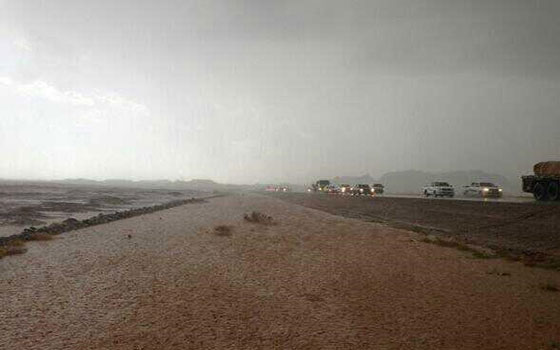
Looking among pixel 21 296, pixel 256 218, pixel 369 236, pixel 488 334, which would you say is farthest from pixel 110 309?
pixel 256 218

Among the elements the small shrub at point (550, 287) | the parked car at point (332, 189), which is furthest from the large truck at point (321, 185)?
the small shrub at point (550, 287)

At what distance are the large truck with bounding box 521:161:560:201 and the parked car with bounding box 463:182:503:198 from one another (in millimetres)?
16529

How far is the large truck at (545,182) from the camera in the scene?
109ft

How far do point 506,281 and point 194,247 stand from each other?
14.6 m

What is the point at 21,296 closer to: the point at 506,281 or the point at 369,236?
the point at 506,281

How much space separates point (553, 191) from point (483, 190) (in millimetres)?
20627

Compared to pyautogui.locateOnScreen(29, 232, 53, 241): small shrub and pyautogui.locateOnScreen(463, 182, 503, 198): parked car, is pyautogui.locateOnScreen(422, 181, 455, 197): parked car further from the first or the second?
pyautogui.locateOnScreen(29, 232, 53, 241): small shrub

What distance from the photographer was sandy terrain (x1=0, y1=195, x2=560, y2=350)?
8.73 m

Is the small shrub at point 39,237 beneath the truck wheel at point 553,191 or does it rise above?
beneath

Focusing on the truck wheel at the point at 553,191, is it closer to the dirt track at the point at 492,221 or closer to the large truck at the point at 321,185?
the dirt track at the point at 492,221

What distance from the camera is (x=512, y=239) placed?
23000 mm

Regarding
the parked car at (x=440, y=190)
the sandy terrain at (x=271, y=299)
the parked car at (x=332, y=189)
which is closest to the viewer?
the sandy terrain at (x=271, y=299)

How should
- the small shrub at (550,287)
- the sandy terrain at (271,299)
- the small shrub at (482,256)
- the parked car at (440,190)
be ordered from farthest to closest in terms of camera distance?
the parked car at (440,190)
the small shrub at (482,256)
the small shrub at (550,287)
the sandy terrain at (271,299)

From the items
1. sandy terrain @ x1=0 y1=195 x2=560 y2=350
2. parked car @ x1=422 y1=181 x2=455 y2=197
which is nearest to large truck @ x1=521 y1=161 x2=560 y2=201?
parked car @ x1=422 y1=181 x2=455 y2=197
